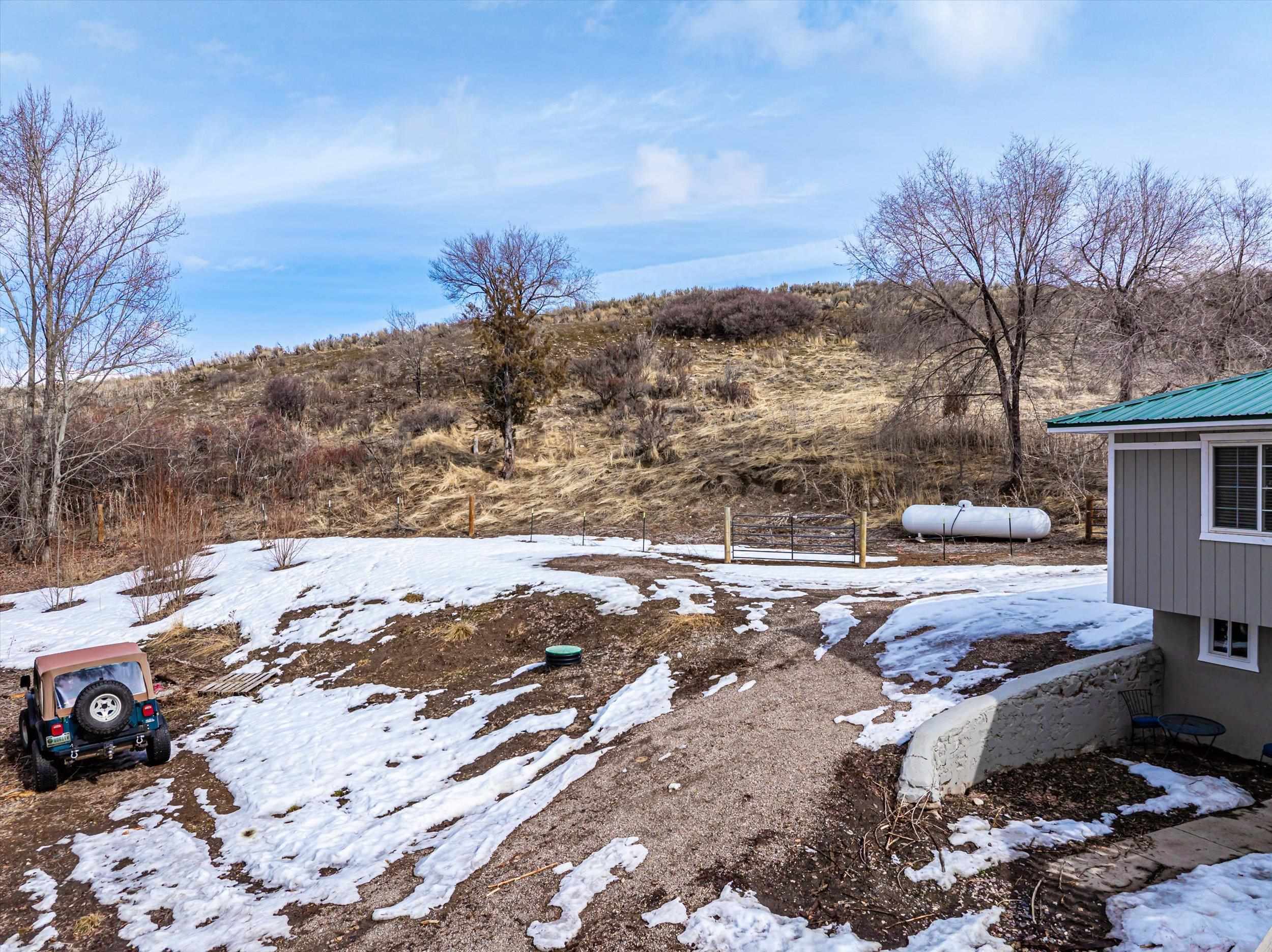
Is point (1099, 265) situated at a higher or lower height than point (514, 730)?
higher

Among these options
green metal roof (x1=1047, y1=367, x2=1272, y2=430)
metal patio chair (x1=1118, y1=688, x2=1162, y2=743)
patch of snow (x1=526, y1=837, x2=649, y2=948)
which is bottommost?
patch of snow (x1=526, y1=837, x2=649, y2=948)

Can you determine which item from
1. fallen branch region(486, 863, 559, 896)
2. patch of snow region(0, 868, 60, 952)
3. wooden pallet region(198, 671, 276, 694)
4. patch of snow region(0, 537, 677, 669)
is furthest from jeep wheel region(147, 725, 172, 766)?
fallen branch region(486, 863, 559, 896)

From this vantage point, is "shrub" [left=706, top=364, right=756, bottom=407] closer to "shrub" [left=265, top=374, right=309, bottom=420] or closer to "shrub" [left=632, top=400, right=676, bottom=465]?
"shrub" [left=632, top=400, right=676, bottom=465]

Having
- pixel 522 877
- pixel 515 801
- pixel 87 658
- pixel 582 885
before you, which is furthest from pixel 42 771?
pixel 582 885

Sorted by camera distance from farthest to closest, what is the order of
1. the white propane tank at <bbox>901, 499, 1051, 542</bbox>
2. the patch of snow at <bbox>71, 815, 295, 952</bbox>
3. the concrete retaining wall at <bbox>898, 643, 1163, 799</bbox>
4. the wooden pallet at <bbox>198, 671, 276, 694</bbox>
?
the white propane tank at <bbox>901, 499, 1051, 542</bbox>
the wooden pallet at <bbox>198, 671, 276, 694</bbox>
the concrete retaining wall at <bbox>898, 643, 1163, 799</bbox>
the patch of snow at <bbox>71, 815, 295, 952</bbox>

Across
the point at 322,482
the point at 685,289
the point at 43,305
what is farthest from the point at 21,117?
the point at 685,289

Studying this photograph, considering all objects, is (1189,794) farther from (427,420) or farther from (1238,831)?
(427,420)

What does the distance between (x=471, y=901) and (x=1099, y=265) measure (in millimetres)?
22632

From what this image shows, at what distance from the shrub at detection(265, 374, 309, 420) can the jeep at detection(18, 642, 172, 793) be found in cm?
3119

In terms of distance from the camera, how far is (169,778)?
393 inches

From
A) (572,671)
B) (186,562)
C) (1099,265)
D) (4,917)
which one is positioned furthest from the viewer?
(1099,265)

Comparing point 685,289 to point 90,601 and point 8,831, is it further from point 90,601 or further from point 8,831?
point 8,831

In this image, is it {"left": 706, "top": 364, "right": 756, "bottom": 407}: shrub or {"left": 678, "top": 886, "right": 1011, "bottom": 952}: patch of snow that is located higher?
{"left": 706, "top": 364, "right": 756, "bottom": 407}: shrub

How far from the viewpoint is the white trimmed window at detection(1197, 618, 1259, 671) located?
8.55 meters
